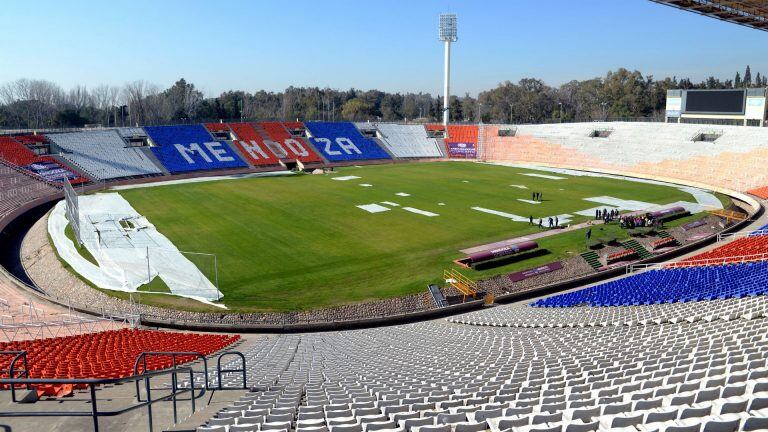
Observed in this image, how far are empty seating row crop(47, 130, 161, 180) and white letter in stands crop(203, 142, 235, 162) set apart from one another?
31.2ft

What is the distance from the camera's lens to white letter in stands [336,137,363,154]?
9044cm

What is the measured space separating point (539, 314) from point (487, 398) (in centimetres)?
1511

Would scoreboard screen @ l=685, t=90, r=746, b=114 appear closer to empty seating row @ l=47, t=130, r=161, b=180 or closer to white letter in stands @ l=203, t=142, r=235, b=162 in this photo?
white letter in stands @ l=203, t=142, r=235, b=162

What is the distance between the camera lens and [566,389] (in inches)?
372

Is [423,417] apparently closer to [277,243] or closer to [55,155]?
[277,243]

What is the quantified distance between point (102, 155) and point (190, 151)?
1171cm

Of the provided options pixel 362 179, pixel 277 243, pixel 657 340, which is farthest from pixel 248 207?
pixel 657 340

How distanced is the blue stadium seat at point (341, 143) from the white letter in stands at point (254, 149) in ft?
30.1

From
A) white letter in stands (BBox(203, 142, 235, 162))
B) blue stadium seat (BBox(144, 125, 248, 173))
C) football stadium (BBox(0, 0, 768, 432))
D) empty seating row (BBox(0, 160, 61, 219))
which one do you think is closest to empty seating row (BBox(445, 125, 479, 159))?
football stadium (BBox(0, 0, 768, 432))

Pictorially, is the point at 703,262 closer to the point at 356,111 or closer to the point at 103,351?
the point at 103,351

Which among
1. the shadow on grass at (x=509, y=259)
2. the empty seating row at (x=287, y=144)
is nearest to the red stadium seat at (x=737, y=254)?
the shadow on grass at (x=509, y=259)

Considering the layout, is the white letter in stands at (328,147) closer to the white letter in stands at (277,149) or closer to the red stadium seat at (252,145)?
the white letter in stands at (277,149)

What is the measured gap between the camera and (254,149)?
84.3 meters

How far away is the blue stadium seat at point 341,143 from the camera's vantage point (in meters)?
88.5
